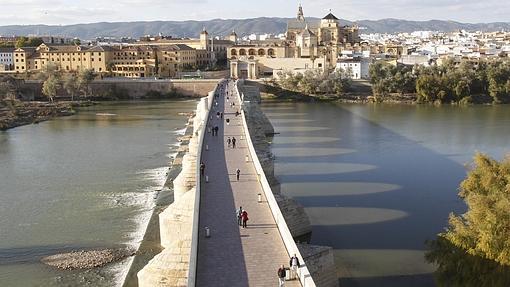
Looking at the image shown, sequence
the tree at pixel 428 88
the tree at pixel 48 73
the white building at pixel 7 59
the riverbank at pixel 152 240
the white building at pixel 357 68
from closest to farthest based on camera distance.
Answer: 1. the riverbank at pixel 152 240
2. the tree at pixel 428 88
3. the tree at pixel 48 73
4. the white building at pixel 357 68
5. the white building at pixel 7 59

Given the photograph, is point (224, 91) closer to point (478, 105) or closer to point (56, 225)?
point (478, 105)

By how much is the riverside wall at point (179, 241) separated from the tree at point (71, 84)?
118 ft

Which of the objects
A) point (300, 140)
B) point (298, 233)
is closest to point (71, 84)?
point (300, 140)

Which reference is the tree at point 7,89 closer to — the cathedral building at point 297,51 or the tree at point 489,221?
the cathedral building at point 297,51

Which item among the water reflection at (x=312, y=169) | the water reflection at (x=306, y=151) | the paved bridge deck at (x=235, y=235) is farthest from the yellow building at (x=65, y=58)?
the paved bridge deck at (x=235, y=235)

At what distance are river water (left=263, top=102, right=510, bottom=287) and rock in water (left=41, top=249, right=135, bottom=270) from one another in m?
4.63

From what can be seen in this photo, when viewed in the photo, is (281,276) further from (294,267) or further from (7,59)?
(7,59)

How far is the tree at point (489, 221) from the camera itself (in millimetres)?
9625

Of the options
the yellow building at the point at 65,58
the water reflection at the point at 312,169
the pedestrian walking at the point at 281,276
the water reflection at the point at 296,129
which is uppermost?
the yellow building at the point at 65,58

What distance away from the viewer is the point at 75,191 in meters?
20.4

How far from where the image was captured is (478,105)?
155 ft

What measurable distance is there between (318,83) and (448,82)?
35.0ft

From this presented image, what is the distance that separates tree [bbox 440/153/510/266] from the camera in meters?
9.62

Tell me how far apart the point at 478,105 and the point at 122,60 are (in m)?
32.9
